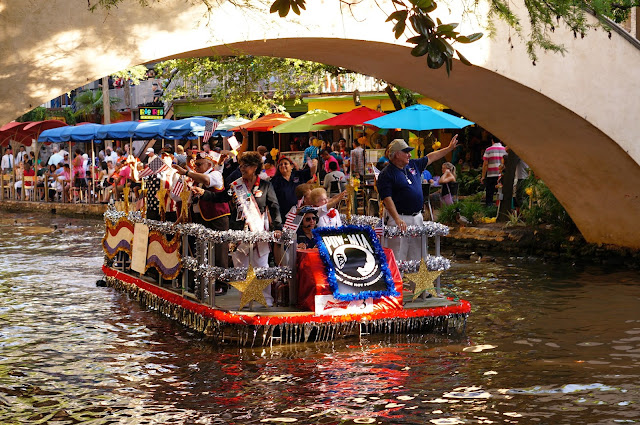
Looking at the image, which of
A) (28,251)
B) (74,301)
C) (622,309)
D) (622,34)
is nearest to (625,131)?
(622,34)

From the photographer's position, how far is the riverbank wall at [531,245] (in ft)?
61.2

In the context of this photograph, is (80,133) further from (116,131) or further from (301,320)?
(301,320)

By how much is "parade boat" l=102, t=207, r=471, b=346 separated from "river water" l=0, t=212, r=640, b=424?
199mm

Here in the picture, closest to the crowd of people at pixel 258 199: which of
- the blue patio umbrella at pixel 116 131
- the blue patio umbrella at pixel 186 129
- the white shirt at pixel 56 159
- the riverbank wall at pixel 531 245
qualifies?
the riverbank wall at pixel 531 245

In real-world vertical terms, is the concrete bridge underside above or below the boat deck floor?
above

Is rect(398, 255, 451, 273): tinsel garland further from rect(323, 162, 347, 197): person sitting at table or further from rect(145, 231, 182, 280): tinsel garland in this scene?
rect(323, 162, 347, 197): person sitting at table

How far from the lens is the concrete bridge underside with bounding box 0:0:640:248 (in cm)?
1069

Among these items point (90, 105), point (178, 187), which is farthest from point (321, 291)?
point (90, 105)

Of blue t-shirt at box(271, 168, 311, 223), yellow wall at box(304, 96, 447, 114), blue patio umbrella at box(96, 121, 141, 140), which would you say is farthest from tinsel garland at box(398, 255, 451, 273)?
blue patio umbrella at box(96, 121, 141, 140)

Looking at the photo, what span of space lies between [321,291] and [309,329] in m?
0.45

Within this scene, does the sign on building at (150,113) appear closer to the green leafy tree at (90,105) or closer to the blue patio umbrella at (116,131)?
the blue patio umbrella at (116,131)

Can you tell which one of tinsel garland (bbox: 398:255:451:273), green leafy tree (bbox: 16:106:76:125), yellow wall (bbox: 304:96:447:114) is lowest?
tinsel garland (bbox: 398:255:451:273)

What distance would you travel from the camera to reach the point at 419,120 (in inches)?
852

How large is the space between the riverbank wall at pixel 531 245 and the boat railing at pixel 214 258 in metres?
7.09
